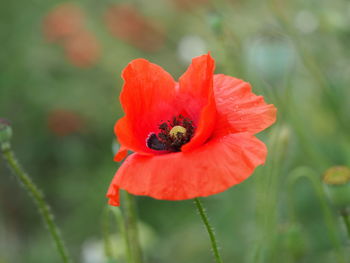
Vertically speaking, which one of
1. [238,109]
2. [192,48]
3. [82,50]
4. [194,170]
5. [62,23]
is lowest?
[194,170]

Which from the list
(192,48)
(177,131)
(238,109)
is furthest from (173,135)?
(192,48)

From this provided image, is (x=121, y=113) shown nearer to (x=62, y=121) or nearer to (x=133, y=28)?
(x=62, y=121)

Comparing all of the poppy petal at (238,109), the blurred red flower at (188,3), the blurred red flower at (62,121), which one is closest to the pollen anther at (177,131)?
the poppy petal at (238,109)

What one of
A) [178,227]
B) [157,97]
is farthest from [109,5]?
[157,97]

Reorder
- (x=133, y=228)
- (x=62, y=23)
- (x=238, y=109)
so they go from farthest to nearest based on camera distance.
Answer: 1. (x=62, y=23)
2. (x=133, y=228)
3. (x=238, y=109)

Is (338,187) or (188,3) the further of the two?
(188,3)

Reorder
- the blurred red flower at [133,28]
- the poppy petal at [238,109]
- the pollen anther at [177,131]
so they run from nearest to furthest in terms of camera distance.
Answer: the poppy petal at [238,109] → the pollen anther at [177,131] → the blurred red flower at [133,28]

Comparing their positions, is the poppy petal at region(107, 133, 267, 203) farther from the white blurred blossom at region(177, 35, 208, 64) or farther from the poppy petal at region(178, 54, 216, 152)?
the white blurred blossom at region(177, 35, 208, 64)

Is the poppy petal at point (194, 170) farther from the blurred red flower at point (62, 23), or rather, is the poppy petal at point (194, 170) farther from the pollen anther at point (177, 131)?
the blurred red flower at point (62, 23)
